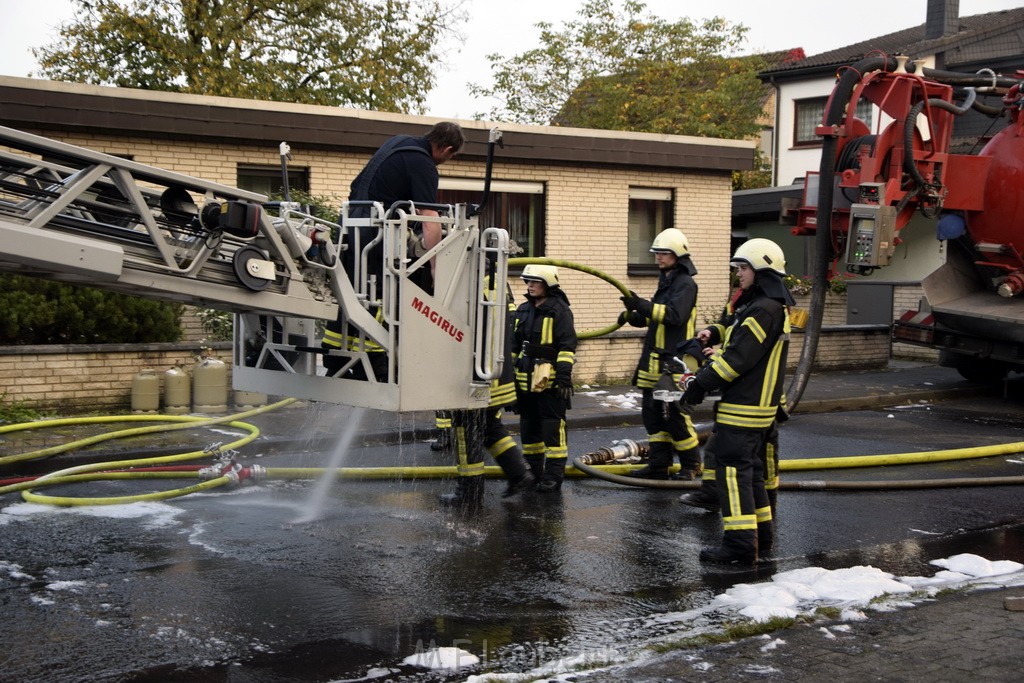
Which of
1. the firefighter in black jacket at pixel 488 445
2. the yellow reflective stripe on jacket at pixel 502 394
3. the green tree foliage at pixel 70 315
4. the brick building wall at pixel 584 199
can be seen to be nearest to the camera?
the firefighter in black jacket at pixel 488 445

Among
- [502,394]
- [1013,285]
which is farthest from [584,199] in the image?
[502,394]

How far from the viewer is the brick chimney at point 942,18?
32.2 metres

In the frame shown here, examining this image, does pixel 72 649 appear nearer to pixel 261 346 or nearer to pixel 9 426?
pixel 261 346

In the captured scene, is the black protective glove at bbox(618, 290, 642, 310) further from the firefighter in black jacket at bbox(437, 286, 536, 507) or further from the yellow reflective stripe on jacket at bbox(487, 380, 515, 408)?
the yellow reflective stripe on jacket at bbox(487, 380, 515, 408)

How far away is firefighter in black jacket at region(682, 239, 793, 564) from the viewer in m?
6.28

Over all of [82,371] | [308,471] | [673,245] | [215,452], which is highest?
[673,245]

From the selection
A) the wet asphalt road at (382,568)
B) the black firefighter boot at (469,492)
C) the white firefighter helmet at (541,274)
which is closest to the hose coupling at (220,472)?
the wet asphalt road at (382,568)

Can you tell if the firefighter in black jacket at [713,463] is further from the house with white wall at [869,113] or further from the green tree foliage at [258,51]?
the green tree foliage at [258,51]

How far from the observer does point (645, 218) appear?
17.1m

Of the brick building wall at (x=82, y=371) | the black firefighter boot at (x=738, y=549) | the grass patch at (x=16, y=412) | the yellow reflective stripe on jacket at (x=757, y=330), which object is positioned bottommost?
the black firefighter boot at (x=738, y=549)

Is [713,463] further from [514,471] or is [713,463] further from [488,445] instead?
[488,445]

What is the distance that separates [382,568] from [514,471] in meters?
2.01

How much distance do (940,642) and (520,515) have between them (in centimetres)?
318

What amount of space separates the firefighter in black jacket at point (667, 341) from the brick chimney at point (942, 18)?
27802mm
